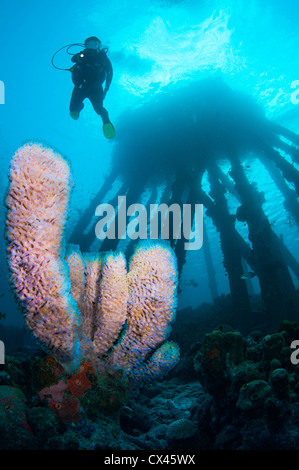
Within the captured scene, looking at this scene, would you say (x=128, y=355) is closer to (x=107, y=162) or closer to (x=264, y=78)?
(x=264, y=78)

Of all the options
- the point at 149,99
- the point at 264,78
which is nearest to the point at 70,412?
the point at 149,99

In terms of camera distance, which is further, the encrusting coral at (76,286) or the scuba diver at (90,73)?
the scuba diver at (90,73)

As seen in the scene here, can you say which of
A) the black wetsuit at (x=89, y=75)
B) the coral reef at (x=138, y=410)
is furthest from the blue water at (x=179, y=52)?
the coral reef at (x=138, y=410)

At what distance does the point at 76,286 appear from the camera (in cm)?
219

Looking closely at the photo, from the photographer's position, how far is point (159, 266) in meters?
2.07

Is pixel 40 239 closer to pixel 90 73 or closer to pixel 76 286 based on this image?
pixel 76 286

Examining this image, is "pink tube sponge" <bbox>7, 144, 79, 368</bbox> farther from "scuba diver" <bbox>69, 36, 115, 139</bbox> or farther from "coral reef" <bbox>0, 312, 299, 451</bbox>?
"scuba diver" <bbox>69, 36, 115, 139</bbox>

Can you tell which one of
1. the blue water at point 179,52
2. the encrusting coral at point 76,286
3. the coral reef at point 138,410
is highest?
→ the blue water at point 179,52

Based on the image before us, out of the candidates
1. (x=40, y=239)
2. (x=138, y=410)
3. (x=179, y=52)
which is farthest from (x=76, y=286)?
(x=179, y=52)

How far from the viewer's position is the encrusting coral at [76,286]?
5.20 ft

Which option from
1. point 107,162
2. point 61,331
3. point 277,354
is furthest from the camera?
point 107,162

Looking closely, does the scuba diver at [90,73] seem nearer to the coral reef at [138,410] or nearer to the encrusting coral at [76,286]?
the encrusting coral at [76,286]

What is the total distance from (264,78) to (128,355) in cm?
1310

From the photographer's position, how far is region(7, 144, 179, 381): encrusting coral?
158 centimetres
